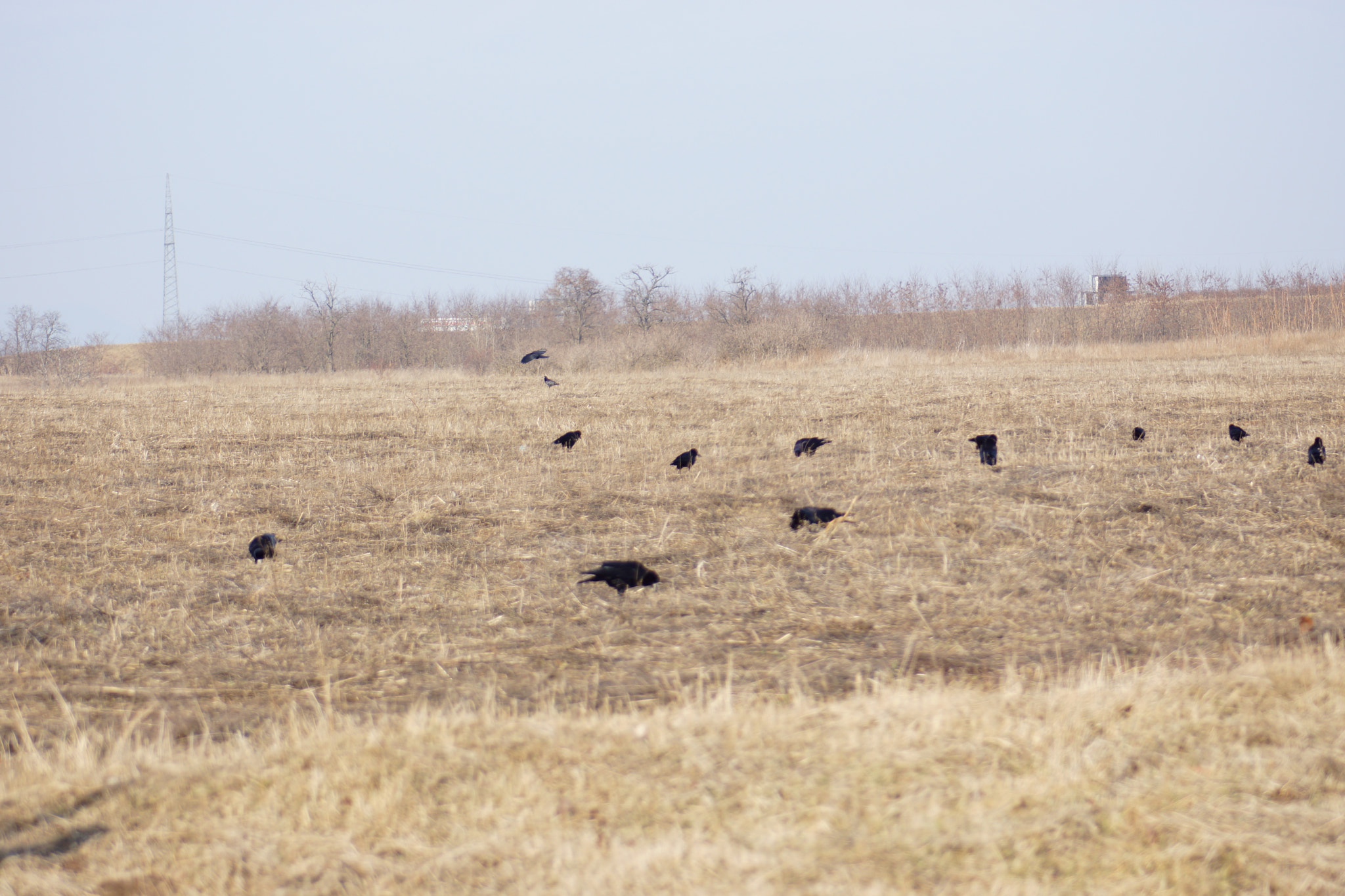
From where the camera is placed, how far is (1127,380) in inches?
651

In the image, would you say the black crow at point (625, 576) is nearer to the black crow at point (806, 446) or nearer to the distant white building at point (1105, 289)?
the black crow at point (806, 446)

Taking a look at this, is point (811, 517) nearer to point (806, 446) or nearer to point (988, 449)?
point (806, 446)

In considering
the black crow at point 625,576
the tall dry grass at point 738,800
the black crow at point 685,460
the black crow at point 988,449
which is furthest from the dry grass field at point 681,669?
the black crow at point 685,460

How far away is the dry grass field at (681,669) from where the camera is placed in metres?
2.65

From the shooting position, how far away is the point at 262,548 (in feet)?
20.2

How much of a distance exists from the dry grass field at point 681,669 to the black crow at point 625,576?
12 cm

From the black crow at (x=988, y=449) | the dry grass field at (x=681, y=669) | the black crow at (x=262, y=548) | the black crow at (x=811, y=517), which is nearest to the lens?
the dry grass field at (x=681, y=669)

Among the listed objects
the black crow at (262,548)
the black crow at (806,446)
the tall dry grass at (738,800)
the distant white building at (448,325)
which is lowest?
the tall dry grass at (738,800)

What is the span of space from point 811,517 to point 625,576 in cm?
176

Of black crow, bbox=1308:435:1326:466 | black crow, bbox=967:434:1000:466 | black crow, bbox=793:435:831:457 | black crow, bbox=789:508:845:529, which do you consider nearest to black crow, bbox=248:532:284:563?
black crow, bbox=789:508:845:529

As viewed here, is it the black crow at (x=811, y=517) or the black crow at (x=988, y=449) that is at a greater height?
the black crow at (x=988, y=449)

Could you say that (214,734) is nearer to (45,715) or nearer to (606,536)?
(45,715)

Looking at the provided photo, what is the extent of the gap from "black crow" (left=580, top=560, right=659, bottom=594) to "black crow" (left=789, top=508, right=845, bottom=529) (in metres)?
1.52

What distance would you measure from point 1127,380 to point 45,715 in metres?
16.7
